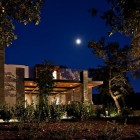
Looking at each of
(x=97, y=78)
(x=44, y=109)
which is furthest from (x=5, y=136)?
(x=97, y=78)

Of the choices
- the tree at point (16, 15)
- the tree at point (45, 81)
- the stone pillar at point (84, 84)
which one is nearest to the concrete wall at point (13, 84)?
the tree at point (45, 81)

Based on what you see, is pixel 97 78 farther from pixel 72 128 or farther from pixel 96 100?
pixel 72 128

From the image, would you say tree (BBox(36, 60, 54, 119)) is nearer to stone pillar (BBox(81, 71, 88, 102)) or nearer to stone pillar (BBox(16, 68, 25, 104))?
stone pillar (BBox(16, 68, 25, 104))

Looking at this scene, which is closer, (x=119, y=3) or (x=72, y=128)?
(x=119, y=3)

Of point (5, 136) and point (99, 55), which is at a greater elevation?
point (99, 55)

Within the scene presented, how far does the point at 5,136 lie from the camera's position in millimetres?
10812

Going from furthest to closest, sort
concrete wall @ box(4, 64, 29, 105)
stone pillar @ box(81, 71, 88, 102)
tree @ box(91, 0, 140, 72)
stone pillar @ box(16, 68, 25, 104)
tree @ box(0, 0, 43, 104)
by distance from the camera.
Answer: stone pillar @ box(81, 71, 88, 102) → stone pillar @ box(16, 68, 25, 104) → concrete wall @ box(4, 64, 29, 105) → tree @ box(0, 0, 43, 104) → tree @ box(91, 0, 140, 72)

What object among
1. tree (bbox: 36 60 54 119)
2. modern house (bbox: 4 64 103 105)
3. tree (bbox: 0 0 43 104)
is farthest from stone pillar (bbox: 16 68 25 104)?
tree (bbox: 0 0 43 104)

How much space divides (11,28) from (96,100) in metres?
39.3

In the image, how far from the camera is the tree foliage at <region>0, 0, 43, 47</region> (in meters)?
12.4

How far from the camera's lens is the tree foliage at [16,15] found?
12398 mm

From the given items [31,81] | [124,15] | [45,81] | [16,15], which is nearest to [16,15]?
[16,15]

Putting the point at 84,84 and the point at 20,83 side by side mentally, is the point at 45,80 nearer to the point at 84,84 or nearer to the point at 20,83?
the point at 20,83

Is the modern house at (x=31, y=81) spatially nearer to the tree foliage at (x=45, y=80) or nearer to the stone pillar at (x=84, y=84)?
the stone pillar at (x=84, y=84)
